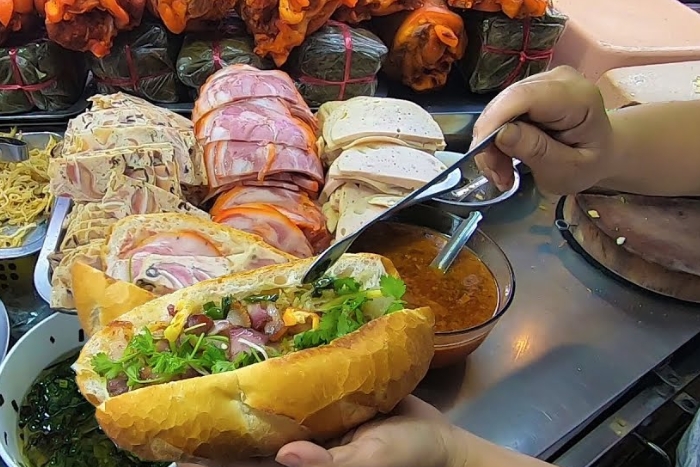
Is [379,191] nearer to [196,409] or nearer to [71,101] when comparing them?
[196,409]

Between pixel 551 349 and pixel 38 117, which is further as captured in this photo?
pixel 38 117

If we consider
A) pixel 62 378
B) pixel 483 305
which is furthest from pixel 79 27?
pixel 483 305

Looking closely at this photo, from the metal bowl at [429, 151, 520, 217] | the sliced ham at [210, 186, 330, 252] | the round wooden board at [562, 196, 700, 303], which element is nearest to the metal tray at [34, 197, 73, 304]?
the sliced ham at [210, 186, 330, 252]

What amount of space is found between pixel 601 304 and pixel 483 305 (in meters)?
0.41

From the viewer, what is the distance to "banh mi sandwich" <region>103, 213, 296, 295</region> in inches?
44.7

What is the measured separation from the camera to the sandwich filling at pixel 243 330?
0.90m

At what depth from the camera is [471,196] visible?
165 cm

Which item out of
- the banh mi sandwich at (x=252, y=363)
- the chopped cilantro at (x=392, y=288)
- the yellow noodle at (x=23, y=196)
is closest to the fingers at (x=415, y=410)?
the banh mi sandwich at (x=252, y=363)

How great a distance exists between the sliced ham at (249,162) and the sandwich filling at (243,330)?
477mm

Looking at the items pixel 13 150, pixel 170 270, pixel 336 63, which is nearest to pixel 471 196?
pixel 336 63

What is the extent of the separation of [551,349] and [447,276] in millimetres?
288

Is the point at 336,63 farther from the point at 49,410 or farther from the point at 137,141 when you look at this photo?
the point at 49,410

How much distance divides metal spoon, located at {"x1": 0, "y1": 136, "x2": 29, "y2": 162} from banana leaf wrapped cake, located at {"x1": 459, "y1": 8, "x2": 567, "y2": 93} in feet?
3.97

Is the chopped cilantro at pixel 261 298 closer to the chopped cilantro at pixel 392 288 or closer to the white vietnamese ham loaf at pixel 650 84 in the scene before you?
the chopped cilantro at pixel 392 288
